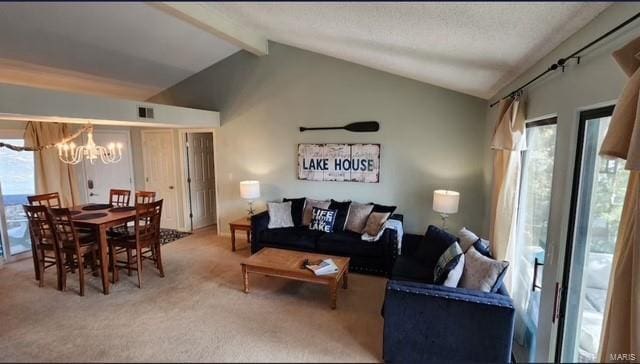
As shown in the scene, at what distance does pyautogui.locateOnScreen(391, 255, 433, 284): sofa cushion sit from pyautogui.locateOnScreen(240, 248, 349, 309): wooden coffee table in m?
0.60

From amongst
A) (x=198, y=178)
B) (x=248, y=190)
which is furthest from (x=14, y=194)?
(x=248, y=190)

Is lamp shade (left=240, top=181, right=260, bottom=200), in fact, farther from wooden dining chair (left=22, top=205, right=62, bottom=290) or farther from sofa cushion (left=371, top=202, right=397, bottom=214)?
wooden dining chair (left=22, top=205, right=62, bottom=290)

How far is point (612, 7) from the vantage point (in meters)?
1.47

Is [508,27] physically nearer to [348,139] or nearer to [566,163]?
[566,163]

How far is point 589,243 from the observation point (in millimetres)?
1853

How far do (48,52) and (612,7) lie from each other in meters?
3.23

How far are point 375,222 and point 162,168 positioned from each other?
177 inches

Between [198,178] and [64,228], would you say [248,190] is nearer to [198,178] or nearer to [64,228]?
[198,178]

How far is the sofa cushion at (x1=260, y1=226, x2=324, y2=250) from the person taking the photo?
4.20 meters

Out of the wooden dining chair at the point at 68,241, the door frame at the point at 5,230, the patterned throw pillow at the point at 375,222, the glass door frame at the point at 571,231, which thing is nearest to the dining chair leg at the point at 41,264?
the wooden dining chair at the point at 68,241

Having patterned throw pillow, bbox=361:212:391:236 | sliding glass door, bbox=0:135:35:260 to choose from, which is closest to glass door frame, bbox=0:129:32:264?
sliding glass door, bbox=0:135:35:260

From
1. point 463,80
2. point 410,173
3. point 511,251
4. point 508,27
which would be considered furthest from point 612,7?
point 410,173

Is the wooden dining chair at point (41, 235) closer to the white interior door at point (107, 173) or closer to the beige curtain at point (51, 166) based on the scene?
the beige curtain at point (51, 166)

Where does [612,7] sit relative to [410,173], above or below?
above
